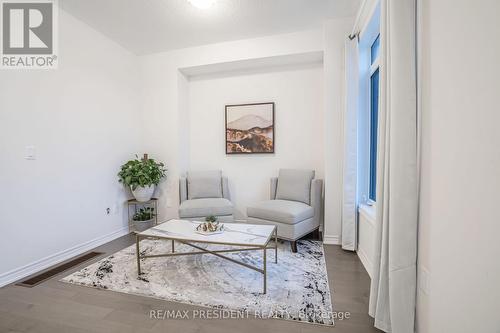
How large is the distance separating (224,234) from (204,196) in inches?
60.2

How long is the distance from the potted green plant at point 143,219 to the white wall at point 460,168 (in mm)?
3294

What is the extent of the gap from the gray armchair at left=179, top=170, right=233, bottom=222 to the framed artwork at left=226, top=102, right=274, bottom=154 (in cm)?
55

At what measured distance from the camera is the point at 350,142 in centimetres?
274

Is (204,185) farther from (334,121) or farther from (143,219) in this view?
(334,121)

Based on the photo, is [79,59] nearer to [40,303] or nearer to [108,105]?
[108,105]

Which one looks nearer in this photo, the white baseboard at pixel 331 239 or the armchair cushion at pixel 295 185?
the white baseboard at pixel 331 239

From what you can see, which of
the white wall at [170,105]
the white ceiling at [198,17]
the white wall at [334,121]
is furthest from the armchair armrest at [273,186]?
the white ceiling at [198,17]

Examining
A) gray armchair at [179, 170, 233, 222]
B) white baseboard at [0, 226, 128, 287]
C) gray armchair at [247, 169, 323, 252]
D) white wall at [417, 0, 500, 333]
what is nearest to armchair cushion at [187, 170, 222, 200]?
gray armchair at [179, 170, 233, 222]

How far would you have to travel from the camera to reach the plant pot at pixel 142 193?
3366 millimetres

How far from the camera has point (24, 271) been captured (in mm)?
2221

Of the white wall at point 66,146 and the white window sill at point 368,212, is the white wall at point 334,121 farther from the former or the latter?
the white wall at point 66,146

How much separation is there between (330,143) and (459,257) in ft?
6.78

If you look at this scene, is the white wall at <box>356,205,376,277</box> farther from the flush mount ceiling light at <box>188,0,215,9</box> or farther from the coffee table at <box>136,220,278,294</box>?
the flush mount ceiling light at <box>188,0,215,9</box>

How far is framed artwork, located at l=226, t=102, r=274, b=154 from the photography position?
3607 millimetres
